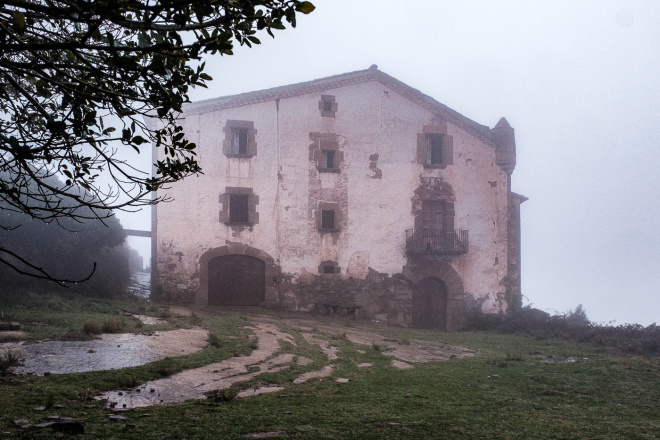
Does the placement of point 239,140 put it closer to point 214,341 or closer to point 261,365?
point 214,341

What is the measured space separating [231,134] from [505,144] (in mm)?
11553

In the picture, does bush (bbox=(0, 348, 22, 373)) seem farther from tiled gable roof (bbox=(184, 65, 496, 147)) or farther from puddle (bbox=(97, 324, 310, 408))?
tiled gable roof (bbox=(184, 65, 496, 147))

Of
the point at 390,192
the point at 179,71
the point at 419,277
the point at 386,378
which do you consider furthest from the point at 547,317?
the point at 179,71

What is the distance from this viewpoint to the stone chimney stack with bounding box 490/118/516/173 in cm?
2161

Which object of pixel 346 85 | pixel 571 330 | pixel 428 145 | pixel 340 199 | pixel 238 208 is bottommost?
pixel 571 330

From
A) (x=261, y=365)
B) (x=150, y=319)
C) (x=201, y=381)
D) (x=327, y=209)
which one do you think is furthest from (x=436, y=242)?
(x=201, y=381)

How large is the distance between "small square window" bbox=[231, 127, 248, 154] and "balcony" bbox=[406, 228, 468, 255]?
24.6ft

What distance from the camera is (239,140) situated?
20.2 m

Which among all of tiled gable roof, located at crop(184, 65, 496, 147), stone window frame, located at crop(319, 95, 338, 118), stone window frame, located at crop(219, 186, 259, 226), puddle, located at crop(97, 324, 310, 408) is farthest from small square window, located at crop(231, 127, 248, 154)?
puddle, located at crop(97, 324, 310, 408)

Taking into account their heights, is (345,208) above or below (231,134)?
below

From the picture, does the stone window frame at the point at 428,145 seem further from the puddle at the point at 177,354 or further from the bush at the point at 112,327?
the bush at the point at 112,327

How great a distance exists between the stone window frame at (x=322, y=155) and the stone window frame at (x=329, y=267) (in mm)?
3713

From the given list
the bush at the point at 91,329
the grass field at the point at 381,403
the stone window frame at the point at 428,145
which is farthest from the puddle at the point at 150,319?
the stone window frame at the point at 428,145

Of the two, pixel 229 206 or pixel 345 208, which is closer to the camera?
pixel 229 206
